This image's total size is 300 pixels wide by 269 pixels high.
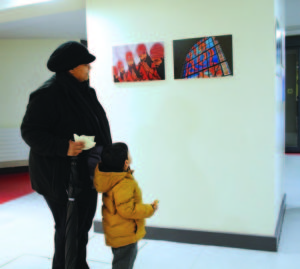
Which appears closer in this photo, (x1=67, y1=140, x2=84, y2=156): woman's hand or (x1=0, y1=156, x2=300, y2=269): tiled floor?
(x1=67, y1=140, x2=84, y2=156): woman's hand

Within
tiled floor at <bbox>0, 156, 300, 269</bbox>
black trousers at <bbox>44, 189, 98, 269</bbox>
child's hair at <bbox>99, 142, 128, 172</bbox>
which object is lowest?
tiled floor at <bbox>0, 156, 300, 269</bbox>

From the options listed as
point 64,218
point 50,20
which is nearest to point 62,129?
point 64,218

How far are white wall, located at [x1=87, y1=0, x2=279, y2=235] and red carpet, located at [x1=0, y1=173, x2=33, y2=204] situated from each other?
2253mm

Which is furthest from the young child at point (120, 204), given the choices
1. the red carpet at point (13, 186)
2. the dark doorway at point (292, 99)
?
the dark doorway at point (292, 99)

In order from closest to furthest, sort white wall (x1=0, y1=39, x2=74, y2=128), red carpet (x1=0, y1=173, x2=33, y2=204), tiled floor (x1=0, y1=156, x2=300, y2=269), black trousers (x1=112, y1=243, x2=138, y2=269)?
black trousers (x1=112, y1=243, x2=138, y2=269) → tiled floor (x1=0, y1=156, x2=300, y2=269) → red carpet (x1=0, y1=173, x2=33, y2=204) → white wall (x1=0, y1=39, x2=74, y2=128)

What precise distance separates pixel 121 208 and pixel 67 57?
0.81 metres

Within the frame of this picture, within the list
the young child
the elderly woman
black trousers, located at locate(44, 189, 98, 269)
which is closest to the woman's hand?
the elderly woman

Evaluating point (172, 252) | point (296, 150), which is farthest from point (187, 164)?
point (296, 150)

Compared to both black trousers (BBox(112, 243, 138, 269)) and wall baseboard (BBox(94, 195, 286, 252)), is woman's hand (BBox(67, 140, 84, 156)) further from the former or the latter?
wall baseboard (BBox(94, 195, 286, 252))

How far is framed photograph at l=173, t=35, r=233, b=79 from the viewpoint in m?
2.52

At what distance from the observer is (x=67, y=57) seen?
175cm

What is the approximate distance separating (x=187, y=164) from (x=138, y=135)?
0.47m

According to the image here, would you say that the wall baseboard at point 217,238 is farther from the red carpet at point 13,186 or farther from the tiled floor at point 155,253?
the red carpet at point 13,186

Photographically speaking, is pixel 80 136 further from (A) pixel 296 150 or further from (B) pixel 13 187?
(A) pixel 296 150
